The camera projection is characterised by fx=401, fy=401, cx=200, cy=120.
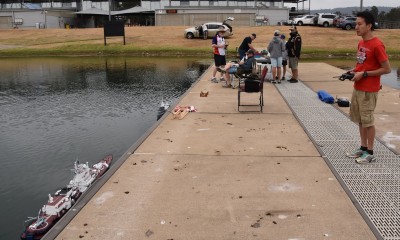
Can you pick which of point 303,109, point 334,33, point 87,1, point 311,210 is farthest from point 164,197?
point 87,1

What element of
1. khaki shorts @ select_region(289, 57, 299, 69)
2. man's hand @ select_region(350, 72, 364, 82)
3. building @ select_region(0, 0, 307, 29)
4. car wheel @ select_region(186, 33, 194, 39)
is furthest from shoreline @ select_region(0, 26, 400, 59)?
man's hand @ select_region(350, 72, 364, 82)

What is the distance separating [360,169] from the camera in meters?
6.33

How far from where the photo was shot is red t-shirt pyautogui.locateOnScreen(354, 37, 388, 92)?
6020mm

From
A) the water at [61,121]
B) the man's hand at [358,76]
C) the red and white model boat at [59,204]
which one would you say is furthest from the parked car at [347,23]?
the red and white model boat at [59,204]

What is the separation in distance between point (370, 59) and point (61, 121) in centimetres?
944

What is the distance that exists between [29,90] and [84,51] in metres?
20.1

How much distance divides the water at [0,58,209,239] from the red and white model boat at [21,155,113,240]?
51cm

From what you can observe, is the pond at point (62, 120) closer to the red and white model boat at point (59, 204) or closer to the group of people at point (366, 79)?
the red and white model boat at point (59, 204)

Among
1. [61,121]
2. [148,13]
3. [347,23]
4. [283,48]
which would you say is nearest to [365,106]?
[283,48]

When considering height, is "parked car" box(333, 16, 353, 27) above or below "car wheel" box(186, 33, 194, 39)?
above

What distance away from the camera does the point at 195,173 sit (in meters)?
6.24

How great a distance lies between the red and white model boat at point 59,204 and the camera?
222 inches

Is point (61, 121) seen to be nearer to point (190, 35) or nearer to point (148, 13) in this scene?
point (190, 35)

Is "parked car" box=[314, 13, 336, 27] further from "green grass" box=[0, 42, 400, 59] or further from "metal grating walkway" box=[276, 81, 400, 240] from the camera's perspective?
"metal grating walkway" box=[276, 81, 400, 240]
